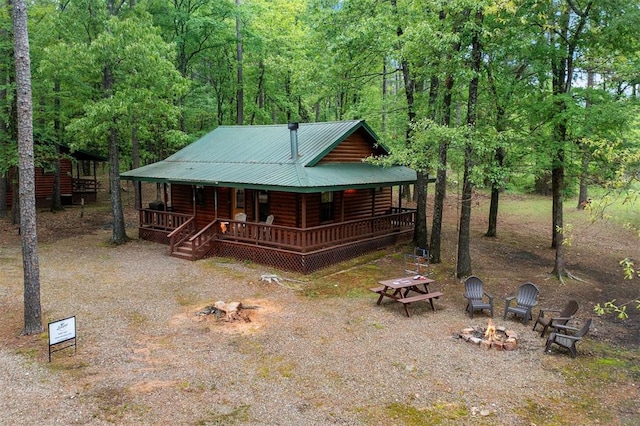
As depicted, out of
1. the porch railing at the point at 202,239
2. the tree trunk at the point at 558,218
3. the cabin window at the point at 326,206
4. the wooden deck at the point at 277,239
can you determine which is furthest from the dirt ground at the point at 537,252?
the porch railing at the point at 202,239

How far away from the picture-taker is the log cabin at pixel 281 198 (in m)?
14.7

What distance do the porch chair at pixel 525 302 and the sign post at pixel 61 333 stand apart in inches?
353

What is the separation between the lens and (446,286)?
13.1 m

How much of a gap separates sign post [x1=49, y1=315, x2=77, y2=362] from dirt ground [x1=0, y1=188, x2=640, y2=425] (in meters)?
0.39

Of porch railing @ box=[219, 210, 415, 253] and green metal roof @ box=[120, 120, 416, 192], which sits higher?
green metal roof @ box=[120, 120, 416, 192]

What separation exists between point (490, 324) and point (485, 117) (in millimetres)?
7526

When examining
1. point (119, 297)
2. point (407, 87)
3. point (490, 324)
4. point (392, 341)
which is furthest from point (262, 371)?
point (407, 87)

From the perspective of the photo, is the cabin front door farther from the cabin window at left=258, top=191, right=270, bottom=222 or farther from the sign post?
the sign post

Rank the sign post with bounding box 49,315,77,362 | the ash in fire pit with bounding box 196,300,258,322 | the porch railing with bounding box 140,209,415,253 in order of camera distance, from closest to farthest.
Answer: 1. the sign post with bounding box 49,315,77,362
2. the ash in fire pit with bounding box 196,300,258,322
3. the porch railing with bounding box 140,209,415,253

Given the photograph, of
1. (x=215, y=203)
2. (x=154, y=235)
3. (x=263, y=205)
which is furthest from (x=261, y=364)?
(x=154, y=235)

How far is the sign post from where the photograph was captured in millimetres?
7531

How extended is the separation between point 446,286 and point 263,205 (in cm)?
752

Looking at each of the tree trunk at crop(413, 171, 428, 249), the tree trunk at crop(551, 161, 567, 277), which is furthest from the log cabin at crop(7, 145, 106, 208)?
the tree trunk at crop(551, 161, 567, 277)

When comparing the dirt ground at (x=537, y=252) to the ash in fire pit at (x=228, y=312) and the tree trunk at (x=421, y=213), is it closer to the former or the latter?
the tree trunk at (x=421, y=213)
